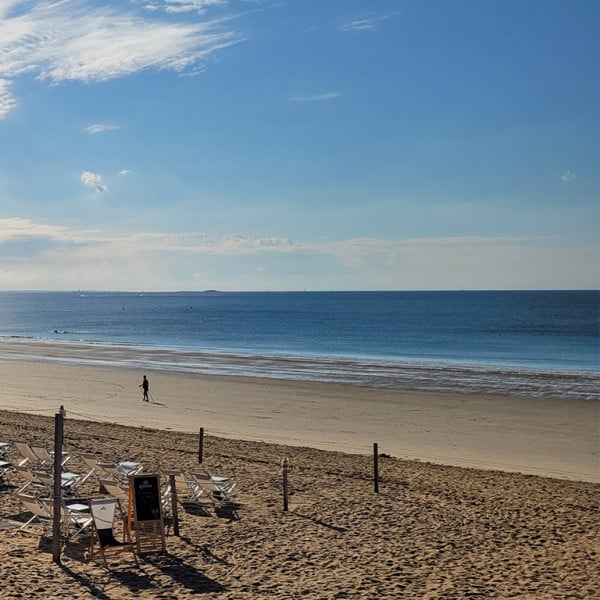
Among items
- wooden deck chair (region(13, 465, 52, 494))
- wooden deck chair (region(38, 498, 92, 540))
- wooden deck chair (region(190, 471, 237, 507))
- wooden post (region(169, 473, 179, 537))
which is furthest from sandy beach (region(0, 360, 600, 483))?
wooden deck chair (region(38, 498, 92, 540))

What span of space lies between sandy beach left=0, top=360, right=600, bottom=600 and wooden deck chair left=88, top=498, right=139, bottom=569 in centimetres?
20

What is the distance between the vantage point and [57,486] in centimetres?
903

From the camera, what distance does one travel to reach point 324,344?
66.1 meters

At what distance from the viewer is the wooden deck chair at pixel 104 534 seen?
30.6ft

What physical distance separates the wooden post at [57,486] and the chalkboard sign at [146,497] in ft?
3.31

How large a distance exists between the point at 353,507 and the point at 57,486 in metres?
5.54

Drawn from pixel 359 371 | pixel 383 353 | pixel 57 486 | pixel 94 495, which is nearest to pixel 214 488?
pixel 94 495

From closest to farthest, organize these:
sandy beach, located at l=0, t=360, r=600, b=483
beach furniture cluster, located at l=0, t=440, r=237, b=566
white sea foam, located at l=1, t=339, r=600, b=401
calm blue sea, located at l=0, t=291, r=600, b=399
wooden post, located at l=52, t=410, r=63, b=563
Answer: wooden post, located at l=52, t=410, r=63, b=563
beach furniture cluster, located at l=0, t=440, r=237, b=566
sandy beach, located at l=0, t=360, r=600, b=483
white sea foam, located at l=1, t=339, r=600, b=401
calm blue sea, located at l=0, t=291, r=600, b=399

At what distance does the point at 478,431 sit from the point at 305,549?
15.3 m

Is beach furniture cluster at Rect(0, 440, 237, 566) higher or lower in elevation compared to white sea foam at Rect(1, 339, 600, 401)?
higher

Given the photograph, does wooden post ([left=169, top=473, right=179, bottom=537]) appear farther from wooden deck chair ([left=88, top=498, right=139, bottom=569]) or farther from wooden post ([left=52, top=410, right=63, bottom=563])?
wooden post ([left=52, top=410, right=63, bottom=563])

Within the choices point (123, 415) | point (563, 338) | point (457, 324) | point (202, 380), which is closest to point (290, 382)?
point (202, 380)

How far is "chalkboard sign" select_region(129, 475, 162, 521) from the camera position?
31.7 feet

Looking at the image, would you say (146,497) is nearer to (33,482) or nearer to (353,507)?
(353,507)
